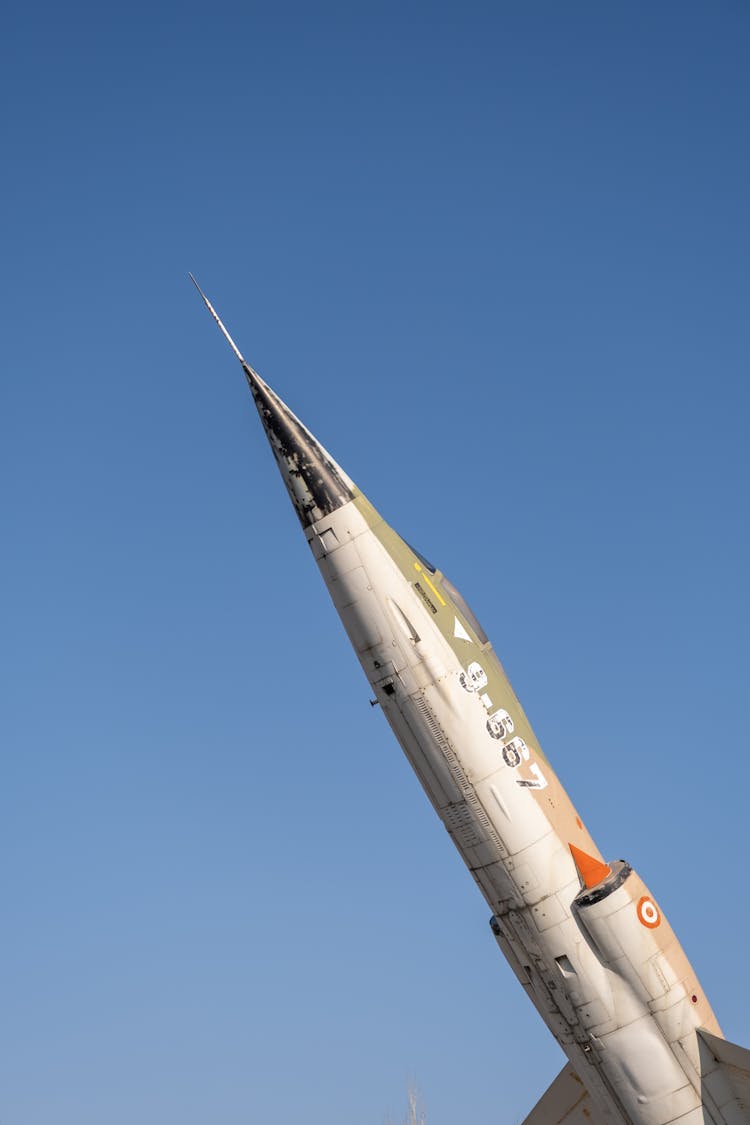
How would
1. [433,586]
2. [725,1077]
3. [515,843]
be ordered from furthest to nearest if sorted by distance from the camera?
1. [433,586]
2. [725,1077]
3. [515,843]

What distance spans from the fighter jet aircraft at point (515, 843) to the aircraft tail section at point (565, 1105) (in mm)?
2426

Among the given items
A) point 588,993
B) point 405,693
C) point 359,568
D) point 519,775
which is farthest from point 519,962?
point 359,568

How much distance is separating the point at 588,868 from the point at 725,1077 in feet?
11.5

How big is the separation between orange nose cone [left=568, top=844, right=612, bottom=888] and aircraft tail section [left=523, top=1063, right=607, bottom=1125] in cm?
→ 428

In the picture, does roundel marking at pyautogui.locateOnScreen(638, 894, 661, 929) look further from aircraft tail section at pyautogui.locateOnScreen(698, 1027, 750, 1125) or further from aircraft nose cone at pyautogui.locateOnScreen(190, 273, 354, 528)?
aircraft nose cone at pyautogui.locateOnScreen(190, 273, 354, 528)

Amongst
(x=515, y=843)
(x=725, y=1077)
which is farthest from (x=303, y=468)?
(x=725, y=1077)

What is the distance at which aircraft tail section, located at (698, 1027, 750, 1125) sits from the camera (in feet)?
65.4

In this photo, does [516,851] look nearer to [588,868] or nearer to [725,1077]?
[588,868]

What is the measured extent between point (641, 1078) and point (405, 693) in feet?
20.7

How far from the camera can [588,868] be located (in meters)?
20.2

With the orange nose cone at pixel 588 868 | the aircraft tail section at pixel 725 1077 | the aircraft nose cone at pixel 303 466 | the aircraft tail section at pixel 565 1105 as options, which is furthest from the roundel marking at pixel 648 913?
the aircraft nose cone at pixel 303 466

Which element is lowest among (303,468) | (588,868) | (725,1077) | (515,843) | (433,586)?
(725,1077)

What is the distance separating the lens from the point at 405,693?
64.2ft

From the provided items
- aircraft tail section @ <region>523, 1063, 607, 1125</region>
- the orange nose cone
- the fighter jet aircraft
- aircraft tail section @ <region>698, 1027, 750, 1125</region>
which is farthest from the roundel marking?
aircraft tail section @ <region>523, 1063, 607, 1125</region>
